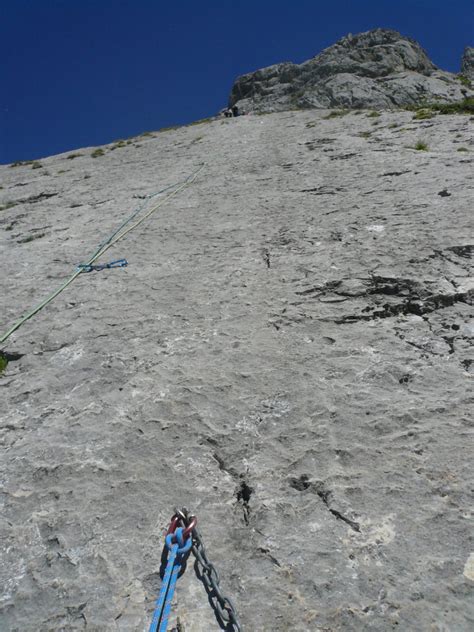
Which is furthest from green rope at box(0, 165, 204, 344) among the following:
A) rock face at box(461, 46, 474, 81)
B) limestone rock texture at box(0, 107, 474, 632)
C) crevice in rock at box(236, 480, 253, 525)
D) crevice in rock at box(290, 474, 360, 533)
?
rock face at box(461, 46, 474, 81)

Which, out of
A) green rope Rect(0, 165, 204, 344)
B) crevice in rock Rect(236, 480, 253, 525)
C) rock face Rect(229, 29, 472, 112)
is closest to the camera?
crevice in rock Rect(236, 480, 253, 525)

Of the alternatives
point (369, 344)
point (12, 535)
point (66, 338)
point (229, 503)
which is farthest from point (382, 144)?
point (12, 535)

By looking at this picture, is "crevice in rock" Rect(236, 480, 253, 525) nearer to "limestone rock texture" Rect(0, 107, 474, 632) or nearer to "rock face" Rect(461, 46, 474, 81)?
"limestone rock texture" Rect(0, 107, 474, 632)

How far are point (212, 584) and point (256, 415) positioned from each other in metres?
1.29

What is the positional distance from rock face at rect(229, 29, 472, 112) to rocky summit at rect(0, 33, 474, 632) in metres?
12.4

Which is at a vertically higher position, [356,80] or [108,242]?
[356,80]

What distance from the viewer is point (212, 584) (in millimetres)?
2463

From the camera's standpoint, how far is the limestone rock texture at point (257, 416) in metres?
2.49

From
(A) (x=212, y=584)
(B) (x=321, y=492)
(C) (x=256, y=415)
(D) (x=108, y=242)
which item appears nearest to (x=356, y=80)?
(D) (x=108, y=242)

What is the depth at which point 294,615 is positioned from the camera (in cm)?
237

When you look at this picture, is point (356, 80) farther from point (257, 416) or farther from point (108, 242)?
point (257, 416)

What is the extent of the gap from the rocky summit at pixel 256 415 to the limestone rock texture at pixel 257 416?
0.01 m

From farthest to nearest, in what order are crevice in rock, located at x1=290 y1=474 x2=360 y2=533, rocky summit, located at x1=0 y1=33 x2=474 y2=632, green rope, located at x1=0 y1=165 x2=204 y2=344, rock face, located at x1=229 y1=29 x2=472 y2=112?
rock face, located at x1=229 y1=29 x2=472 y2=112
green rope, located at x1=0 y1=165 x2=204 y2=344
crevice in rock, located at x1=290 y1=474 x2=360 y2=533
rocky summit, located at x1=0 y1=33 x2=474 y2=632

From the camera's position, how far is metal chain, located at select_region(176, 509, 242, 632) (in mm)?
2332
